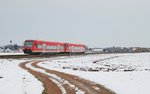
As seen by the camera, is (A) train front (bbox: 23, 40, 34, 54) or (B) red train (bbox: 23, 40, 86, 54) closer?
(A) train front (bbox: 23, 40, 34, 54)

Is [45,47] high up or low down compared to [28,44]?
down

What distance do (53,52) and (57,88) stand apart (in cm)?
6135

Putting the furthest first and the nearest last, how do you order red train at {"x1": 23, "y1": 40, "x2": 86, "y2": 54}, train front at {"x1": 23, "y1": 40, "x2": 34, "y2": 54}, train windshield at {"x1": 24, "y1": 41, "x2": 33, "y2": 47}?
red train at {"x1": 23, "y1": 40, "x2": 86, "y2": 54}
train windshield at {"x1": 24, "y1": 41, "x2": 33, "y2": 47}
train front at {"x1": 23, "y1": 40, "x2": 34, "y2": 54}

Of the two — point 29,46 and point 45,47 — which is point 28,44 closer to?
point 29,46

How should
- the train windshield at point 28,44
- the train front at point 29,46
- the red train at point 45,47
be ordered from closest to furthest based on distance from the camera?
the train front at point 29,46
the train windshield at point 28,44
the red train at point 45,47

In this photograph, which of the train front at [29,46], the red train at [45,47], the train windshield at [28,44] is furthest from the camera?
the red train at [45,47]

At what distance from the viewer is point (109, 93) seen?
1694 centimetres

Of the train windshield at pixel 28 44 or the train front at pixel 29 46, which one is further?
the train windshield at pixel 28 44

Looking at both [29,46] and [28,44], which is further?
[28,44]

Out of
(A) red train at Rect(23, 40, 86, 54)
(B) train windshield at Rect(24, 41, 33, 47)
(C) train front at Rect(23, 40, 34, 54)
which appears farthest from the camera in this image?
(A) red train at Rect(23, 40, 86, 54)

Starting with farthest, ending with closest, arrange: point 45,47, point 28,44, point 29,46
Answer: point 45,47 < point 28,44 < point 29,46

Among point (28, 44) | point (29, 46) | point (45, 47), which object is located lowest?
point (45, 47)

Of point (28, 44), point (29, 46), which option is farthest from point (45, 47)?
point (29, 46)

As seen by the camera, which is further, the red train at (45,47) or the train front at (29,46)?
the red train at (45,47)
